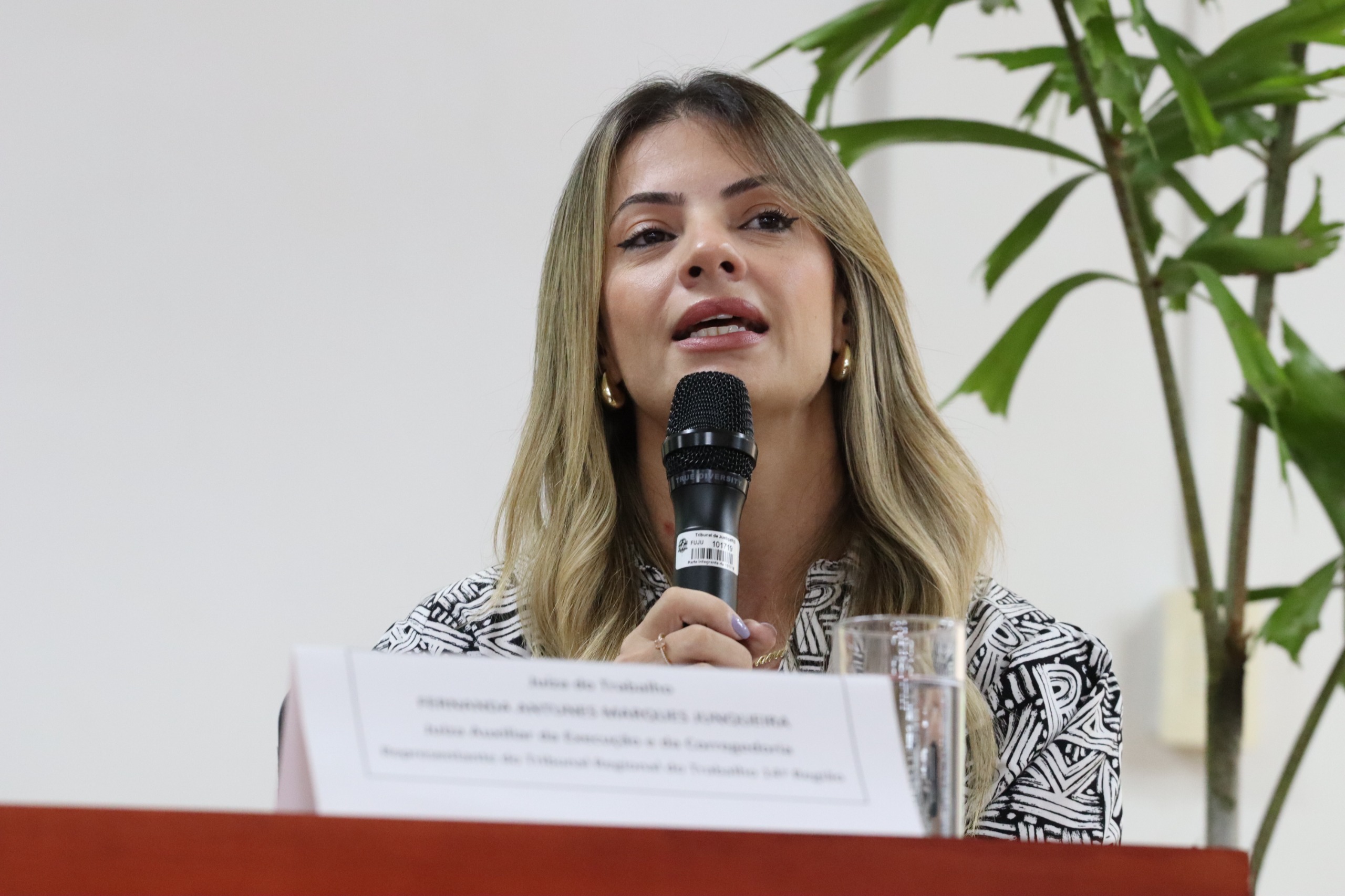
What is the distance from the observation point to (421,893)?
517mm

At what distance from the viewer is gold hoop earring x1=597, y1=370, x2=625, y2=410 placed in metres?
1.64

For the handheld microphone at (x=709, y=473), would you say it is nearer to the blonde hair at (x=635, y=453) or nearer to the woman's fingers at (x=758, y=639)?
the woman's fingers at (x=758, y=639)

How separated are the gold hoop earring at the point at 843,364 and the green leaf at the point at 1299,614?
0.56 meters

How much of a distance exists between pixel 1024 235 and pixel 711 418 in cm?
77

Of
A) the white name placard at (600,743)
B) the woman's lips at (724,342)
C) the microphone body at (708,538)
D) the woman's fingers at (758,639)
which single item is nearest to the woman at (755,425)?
the woman's lips at (724,342)

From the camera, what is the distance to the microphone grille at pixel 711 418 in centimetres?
111

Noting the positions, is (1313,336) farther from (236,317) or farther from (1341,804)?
(236,317)

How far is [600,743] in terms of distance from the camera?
22.2 inches

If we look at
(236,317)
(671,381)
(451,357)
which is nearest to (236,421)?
(236,317)

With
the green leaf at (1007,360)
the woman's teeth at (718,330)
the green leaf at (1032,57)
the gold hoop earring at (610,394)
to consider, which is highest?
the green leaf at (1032,57)

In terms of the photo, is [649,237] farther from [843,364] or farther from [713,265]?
[843,364]

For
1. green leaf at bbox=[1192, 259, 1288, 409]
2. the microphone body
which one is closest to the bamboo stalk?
green leaf at bbox=[1192, 259, 1288, 409]

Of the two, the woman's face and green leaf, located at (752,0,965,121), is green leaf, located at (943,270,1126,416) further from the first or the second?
green leaf, located at (752,0,965,121)

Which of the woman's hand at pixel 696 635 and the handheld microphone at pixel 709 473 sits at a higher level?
the handheld microphone at pixel 709 473
